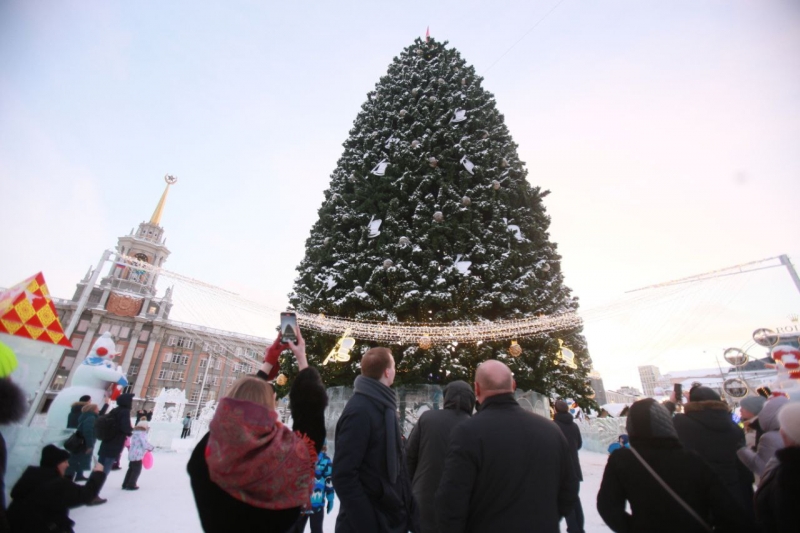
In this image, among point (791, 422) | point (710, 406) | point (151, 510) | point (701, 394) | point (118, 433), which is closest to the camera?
point (791, 422)

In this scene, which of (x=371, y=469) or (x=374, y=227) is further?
(x=374, y=227)

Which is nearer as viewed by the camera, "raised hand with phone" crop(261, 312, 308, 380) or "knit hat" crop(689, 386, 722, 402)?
"raised hand with phone" crop(261, 312, 308, 380)

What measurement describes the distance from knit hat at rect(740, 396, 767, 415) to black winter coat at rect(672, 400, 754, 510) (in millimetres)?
985

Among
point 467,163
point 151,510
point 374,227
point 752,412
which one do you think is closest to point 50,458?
point 151,510

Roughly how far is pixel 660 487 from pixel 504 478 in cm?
91

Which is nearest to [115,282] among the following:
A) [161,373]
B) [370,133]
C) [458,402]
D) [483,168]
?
[161,373]

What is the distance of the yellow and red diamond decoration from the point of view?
141 inches

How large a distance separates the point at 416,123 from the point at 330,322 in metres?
7.24

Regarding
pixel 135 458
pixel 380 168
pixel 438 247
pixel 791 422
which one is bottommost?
pixel 135 458

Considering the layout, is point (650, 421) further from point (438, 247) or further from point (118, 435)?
point (438, 247)

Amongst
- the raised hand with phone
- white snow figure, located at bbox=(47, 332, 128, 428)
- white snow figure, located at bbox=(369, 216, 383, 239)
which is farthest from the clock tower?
the raised hand with phone

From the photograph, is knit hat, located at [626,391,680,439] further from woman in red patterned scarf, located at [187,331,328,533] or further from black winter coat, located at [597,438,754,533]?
woman in red patterned scarf, located at [187,331,328,533]

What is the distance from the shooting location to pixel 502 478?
6.43 ft

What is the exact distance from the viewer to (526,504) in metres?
1.91
